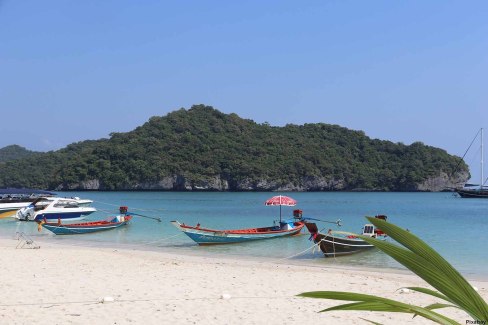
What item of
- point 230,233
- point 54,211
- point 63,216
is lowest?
point 230,233

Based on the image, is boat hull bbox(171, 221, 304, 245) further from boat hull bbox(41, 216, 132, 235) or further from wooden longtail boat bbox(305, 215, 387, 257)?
boat hull bbox(41, 216, 132, 235)

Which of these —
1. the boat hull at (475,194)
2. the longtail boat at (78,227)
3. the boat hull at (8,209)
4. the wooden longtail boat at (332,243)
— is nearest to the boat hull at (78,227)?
the longtail boat at (78,227)

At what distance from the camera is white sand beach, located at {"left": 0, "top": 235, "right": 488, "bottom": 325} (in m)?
7.59

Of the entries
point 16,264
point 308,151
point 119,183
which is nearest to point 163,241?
point 16,264

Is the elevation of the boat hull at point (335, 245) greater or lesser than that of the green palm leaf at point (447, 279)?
lesser

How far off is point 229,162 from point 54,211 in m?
89.3

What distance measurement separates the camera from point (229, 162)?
4739 inches

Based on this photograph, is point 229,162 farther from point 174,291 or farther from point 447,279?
point 447,279

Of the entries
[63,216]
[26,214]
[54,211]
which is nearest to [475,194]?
[63,216]

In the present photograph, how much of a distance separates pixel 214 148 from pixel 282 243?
339ft

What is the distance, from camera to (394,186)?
4919 inches

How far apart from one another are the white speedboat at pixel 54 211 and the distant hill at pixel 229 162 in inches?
3270

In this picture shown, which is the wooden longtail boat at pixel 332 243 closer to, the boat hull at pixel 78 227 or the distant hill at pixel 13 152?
the boat hull at pixel 78 227

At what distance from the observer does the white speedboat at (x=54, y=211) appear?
3119cm
